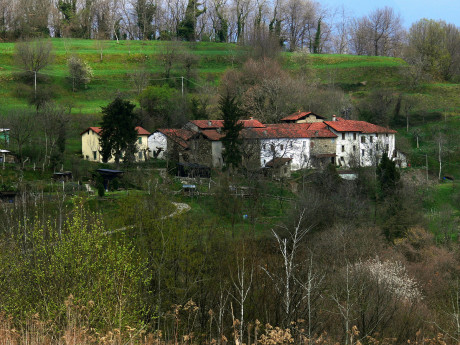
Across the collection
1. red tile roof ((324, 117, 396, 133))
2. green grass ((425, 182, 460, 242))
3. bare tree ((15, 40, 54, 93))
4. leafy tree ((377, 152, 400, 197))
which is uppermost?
bare tree ((15, 40, 54, 93))

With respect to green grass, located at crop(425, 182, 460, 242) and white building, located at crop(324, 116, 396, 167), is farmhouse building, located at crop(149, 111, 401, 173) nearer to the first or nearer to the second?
white building, located at crop(324, 116, 396, 167)

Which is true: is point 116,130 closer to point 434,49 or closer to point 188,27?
point 188,27

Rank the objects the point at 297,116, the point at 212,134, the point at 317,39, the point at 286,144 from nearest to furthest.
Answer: the point at 286,144, the point at 212,134, the point at 297,116, the point at 317,39

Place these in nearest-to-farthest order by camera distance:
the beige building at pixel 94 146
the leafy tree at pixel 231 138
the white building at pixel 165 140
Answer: the leafy tree at pixel 231 138 → the beige building at pixel 94 146 → the white building at pixel 165 140

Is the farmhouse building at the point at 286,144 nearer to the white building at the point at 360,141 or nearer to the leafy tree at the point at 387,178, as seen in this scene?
the white building at the point at 360,141

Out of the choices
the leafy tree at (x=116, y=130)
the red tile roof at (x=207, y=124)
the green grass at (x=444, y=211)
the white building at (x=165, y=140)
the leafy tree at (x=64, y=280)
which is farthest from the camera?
the red tile roof at (x=207, y=124)

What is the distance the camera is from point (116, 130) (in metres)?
45.0

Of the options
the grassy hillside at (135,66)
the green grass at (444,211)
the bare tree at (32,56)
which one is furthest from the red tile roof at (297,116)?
the bare tree at (32,56)

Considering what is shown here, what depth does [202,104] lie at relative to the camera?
202 feet

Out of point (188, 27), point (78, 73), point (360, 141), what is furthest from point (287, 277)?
point (188, 27)

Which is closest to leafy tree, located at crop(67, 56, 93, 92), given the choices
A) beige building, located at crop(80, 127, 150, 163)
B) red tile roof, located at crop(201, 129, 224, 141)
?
beige building, located at crop(80, 127, 150, 163)

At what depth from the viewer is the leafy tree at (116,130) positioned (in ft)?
147

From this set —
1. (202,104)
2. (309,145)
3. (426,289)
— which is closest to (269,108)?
(202,104)

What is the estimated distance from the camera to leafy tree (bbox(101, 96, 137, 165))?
44688mm
